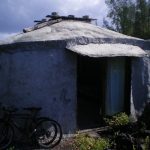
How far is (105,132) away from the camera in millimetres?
12578

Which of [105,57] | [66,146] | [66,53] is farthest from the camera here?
[105,57]

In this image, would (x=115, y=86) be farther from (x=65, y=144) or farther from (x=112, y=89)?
(x=65, y=144)

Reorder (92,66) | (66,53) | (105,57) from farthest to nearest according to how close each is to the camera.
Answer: (92,66)
(105,57)
(66,53)

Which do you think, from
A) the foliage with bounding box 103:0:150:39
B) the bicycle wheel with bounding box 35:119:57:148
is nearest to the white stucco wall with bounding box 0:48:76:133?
the bicycle wheel with bounding box 35:119:57:148

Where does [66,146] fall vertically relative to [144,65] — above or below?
below

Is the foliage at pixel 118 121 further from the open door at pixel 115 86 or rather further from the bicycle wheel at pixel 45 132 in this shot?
the bicycle wheel at pixel 45 132

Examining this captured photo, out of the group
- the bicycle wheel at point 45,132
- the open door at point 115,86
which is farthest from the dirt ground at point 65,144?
the open door at point 115,86

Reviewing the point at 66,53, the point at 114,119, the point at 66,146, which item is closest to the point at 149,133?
the point at 114,119

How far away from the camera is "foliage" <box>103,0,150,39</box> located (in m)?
31.8

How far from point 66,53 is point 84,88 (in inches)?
214

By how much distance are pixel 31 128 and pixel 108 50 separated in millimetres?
3001

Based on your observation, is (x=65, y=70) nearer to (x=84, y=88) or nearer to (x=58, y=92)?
(x=58, y=92)

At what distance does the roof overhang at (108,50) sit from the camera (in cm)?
1203

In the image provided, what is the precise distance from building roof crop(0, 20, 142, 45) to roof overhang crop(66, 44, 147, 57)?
30 cm
